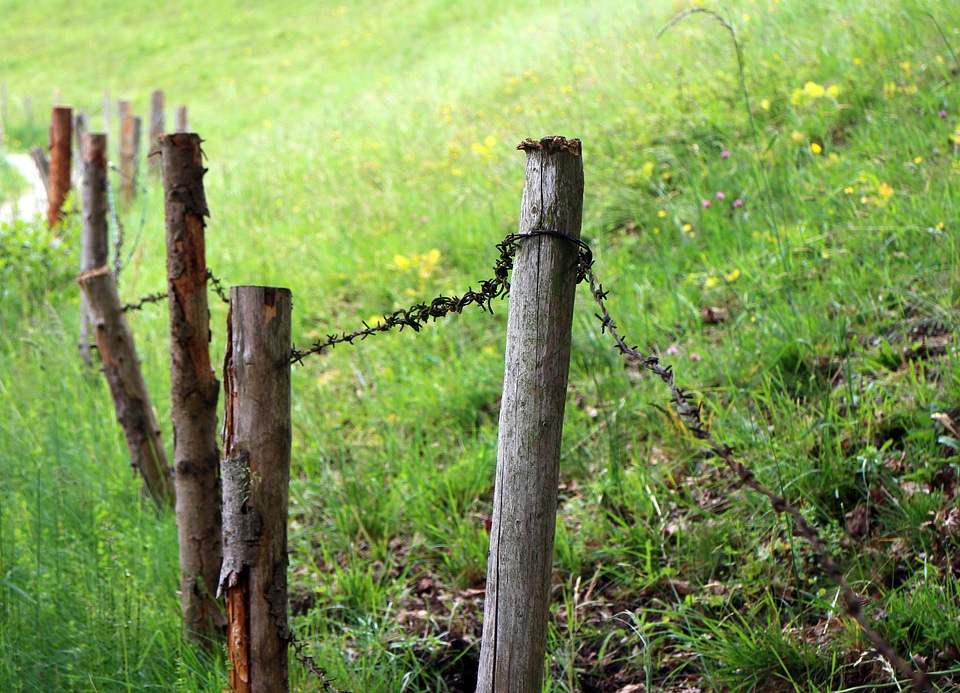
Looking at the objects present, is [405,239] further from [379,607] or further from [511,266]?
[511,266]

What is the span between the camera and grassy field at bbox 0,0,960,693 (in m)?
2.37

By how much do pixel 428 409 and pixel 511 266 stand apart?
2.25 m

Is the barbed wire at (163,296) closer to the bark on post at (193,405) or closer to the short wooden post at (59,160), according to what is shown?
the bark on post at (193,405)

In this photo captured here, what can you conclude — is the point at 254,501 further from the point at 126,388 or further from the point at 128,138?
the point at 128,138

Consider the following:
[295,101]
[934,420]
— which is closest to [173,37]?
[295,101]

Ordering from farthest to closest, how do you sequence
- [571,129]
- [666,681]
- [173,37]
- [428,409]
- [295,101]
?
[173,37] < [295,101] < [571,129] < [428,409] < [666,681]

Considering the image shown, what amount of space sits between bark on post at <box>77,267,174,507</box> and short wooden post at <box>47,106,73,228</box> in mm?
3884

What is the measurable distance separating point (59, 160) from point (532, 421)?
258 inches

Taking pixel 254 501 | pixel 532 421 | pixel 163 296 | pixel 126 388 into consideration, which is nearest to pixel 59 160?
pixel 126 388

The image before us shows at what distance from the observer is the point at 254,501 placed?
6.59 ft

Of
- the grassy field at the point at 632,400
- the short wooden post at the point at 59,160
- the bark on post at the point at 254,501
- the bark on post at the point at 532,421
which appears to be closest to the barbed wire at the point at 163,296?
the bark on post at the point at 254,501

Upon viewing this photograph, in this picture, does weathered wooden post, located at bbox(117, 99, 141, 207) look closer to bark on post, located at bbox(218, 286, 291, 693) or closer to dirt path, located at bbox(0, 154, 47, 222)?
dirt path, located at bbox(0, 154, 47, 222)

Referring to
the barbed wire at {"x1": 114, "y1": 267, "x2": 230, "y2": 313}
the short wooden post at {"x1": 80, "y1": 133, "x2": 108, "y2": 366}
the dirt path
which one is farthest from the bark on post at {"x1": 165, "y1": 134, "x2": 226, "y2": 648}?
the dirt path

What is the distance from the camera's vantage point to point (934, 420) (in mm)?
2555
